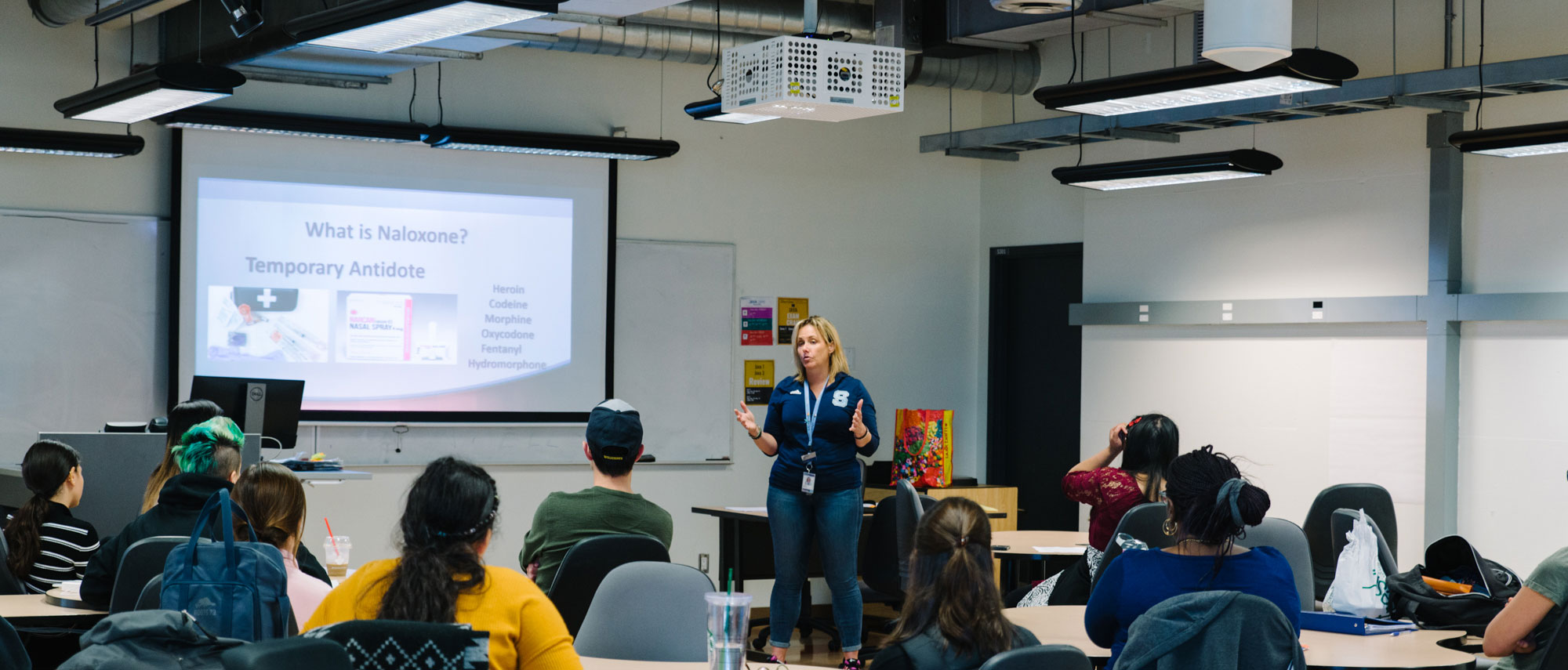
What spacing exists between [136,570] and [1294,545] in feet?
10.8

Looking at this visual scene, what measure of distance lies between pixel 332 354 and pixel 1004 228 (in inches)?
163

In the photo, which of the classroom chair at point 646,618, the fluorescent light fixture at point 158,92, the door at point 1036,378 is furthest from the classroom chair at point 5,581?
the door at point 1036,378

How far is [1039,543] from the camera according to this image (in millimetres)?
5879

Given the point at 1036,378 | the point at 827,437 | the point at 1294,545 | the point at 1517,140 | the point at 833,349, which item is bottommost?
the point at 1294,545

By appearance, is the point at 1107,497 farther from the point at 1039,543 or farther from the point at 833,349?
the point at 833,349

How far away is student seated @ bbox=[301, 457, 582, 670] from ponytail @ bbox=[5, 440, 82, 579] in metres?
2.42

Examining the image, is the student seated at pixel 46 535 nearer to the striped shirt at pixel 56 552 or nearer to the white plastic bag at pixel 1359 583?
the striped shirt at pixel 56 552

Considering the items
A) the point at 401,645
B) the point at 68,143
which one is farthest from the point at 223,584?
the point at 68,143

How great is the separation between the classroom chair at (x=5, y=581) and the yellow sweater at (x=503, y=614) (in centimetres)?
236

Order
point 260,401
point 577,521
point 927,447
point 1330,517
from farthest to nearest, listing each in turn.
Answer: point 927,447 < point 260,401 < point 1330,517 < point 577,521

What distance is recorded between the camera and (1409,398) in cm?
679

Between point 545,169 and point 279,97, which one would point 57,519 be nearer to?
point 279,97

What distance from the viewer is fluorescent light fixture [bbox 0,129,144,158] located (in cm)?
641

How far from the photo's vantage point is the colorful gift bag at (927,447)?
799 cm
